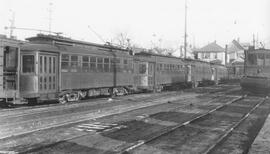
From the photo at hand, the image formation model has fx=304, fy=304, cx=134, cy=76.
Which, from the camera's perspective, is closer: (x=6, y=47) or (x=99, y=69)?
(x=6, y=47)

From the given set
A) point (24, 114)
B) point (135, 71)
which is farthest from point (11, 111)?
point (135, 71)

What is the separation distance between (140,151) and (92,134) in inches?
80.0

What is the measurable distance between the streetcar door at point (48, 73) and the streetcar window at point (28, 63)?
0.32 meters

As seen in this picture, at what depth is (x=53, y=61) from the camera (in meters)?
14.8

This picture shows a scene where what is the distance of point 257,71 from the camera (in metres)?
22.7

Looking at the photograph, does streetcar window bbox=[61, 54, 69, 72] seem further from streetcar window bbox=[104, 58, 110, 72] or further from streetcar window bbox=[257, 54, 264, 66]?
streetcar window bbox=[257, 54, 264, 66]

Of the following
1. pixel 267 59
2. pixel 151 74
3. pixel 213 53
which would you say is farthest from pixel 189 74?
pixel 213 53

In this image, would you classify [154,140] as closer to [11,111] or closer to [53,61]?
[11,111]

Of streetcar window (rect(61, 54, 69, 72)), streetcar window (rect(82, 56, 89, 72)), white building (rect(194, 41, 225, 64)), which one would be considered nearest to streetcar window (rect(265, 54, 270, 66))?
streetcar window (rect(82, 56, 89, 72))

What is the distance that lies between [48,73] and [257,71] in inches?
615

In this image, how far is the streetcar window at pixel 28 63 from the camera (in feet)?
45.5

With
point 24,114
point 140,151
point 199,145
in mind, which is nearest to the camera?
point 140,151

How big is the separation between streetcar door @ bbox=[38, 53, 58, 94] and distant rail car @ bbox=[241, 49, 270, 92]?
14.4 meters

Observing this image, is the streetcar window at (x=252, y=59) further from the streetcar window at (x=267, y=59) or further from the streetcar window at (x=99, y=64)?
the streetcar window at (x=99, y=64)
